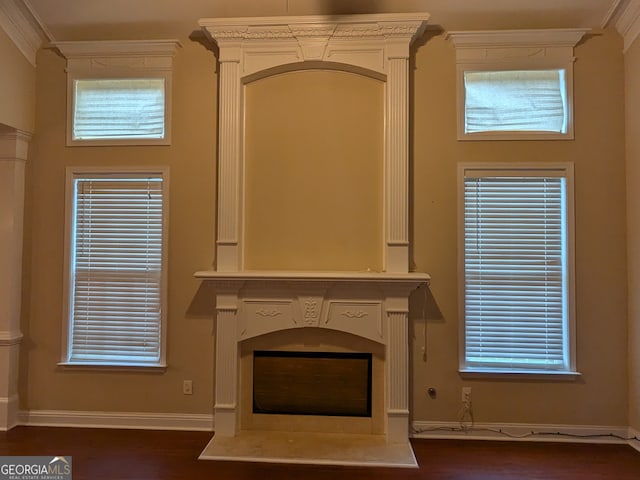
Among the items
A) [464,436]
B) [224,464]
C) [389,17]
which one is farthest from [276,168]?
[464,436]

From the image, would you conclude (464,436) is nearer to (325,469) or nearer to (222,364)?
(325,469)

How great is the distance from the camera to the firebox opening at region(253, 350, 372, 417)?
10.8 ft

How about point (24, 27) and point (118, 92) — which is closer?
point (24, 27)

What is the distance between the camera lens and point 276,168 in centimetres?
340

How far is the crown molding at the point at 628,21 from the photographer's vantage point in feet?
9.95

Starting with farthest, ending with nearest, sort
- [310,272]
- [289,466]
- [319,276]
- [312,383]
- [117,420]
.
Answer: [117,420] → [312,383] → [310,272] → [319,276] → [289,466]

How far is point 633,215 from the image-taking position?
3.16 meters

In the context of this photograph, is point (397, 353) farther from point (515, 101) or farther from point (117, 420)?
point (117, 420)

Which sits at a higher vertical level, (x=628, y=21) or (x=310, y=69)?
(x=628, y=21)

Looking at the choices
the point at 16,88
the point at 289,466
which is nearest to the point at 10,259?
the point at 16,88

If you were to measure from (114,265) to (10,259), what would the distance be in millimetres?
807

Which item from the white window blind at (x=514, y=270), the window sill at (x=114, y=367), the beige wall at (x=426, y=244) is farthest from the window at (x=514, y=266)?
the window sill at (x=114, y=367)

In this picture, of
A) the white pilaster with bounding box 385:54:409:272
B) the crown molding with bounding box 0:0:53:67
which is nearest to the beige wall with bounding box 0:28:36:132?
the crown molding with bounding box 0:0:53:67

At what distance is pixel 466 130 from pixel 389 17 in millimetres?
1042
